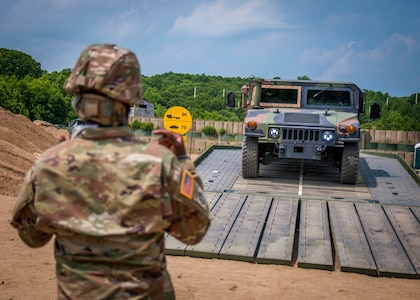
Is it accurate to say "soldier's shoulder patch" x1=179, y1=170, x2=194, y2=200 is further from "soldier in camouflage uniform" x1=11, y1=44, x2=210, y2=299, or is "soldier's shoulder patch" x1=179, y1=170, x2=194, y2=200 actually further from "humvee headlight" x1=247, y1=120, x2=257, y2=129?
"humvee headlight" x1=247, y1=120, x2=257, y2=129

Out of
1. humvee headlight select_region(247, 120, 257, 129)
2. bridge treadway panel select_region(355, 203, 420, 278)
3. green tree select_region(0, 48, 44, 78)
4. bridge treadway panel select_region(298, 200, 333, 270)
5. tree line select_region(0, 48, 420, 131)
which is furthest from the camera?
green tree select_region(0, 48, 44, 78)

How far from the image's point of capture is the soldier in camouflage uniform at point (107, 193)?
1.98 meters

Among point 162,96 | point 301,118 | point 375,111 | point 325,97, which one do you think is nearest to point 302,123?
point 301,118

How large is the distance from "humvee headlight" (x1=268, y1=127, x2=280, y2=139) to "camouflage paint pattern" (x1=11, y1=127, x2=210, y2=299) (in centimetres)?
644

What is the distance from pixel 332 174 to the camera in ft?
31.0

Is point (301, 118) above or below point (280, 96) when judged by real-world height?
below

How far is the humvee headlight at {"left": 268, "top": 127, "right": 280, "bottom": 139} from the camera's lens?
8430 millimetres

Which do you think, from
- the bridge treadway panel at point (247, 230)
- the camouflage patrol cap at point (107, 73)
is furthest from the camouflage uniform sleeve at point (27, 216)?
the bridge treadway panel at point (247, 230)

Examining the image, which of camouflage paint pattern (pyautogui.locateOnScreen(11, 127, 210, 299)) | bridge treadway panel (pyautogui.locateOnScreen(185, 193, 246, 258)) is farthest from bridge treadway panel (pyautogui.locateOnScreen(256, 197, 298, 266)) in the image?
camouflage paint pattern (pyautogui.locateOnScreen(11, 127, 210, 299))

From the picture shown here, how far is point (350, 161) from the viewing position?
8.42 metres

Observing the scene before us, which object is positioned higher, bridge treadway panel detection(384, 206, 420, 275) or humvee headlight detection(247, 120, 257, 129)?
humvee headlight detection(247, 120, 257, 129)

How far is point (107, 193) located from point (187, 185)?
0.92ft

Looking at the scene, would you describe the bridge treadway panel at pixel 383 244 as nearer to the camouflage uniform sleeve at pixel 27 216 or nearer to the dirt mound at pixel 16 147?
the camouflage uniform sleeve at pixel 27 216

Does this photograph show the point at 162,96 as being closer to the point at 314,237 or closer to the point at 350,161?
the point at 350,161
